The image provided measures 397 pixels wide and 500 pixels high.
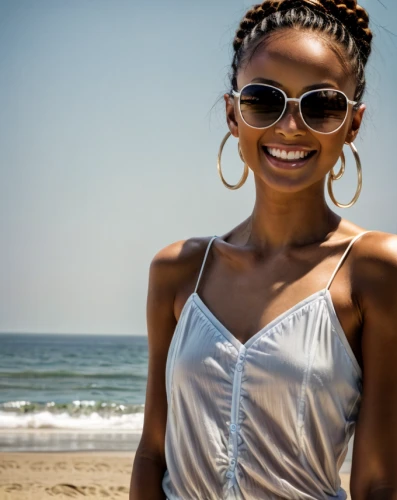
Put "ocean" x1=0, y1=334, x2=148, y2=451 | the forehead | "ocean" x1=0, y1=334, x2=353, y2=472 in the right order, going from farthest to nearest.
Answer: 1. "ocean" x1=0, y1=334, x2=148, y2=451
2. "ocean" x1=0, y1=334, x2=353, y2=472
3. the forehead

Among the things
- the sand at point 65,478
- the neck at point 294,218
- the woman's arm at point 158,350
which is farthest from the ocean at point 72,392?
the neck at point 294,218

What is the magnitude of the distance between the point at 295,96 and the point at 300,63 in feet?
0.23

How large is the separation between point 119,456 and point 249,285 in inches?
301

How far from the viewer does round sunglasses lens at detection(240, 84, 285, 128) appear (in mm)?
1988

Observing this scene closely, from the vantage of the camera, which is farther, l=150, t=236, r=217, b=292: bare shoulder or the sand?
the sand

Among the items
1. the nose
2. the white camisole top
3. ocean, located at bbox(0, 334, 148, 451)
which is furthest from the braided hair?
ocean, located at bbox(0, 334, 148, 451)

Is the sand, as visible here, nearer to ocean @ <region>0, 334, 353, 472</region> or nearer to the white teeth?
ocean @ <region>0, 334, 353, 472</region>

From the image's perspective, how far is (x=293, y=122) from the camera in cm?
198

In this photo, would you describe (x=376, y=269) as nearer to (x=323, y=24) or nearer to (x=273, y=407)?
(x=273, y=407)

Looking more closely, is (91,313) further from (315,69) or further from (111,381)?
(315,69)

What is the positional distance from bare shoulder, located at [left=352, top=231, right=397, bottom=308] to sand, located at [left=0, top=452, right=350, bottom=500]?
20.8ft

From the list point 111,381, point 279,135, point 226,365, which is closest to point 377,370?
point 226,365

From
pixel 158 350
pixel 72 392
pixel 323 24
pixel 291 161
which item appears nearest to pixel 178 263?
pixel 158 350

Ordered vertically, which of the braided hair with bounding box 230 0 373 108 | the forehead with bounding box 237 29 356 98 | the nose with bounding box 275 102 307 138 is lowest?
the nose with bounding box 275 102 307 138
